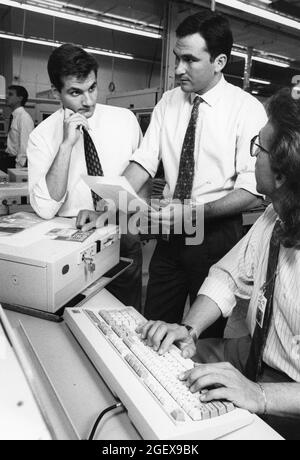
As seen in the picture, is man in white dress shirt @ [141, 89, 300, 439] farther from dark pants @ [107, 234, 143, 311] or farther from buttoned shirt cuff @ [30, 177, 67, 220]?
buttoned shirt cuff @ [30, 177, 67, 220]

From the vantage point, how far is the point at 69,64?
156 centimetres

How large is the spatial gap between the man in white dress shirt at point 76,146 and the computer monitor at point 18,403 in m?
0.86

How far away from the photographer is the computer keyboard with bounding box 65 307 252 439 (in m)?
0.65

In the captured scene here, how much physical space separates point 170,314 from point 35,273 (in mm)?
847

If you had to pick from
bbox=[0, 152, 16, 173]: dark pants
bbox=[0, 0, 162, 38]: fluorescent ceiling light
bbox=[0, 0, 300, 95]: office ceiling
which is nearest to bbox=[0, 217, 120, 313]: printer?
bbox=[0, 0, 300, 95]: office ceiling

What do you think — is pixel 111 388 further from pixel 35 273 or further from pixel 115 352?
pixel 35 273

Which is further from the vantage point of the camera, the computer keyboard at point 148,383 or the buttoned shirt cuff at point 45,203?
the buttoned shirt cuff at point 45,203

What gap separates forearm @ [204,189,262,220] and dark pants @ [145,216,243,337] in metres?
0.07

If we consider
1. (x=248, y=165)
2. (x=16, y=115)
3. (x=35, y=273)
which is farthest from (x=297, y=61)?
(x=35, y=273)

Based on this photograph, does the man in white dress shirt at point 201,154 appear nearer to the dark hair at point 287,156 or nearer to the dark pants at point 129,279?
the dark pants at point 129,279

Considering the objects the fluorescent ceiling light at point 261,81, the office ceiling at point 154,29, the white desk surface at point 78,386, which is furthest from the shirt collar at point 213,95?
the fluorescent ceiling light at point 261,81

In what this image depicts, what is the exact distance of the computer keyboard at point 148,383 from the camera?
0.65 metres

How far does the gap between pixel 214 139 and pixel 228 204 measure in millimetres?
266
